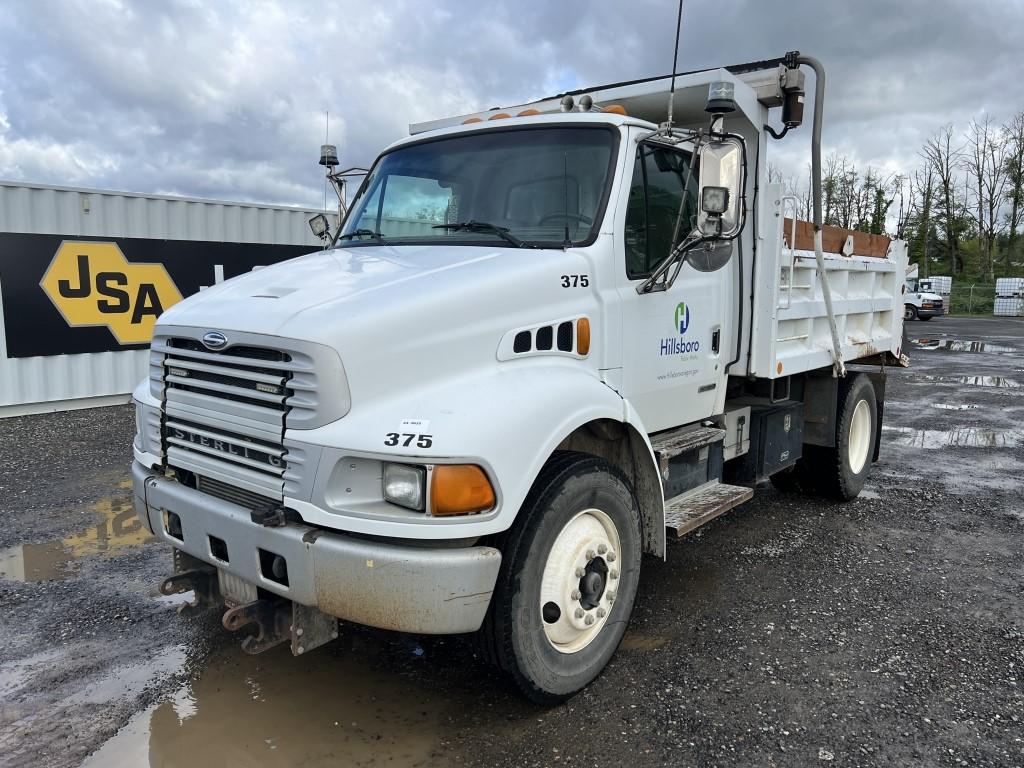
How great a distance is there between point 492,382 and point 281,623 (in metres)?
1.33

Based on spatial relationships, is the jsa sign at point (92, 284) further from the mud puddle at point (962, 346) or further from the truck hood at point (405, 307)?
the mud puddle at point (962, 346)

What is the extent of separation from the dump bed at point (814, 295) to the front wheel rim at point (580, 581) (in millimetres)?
2175

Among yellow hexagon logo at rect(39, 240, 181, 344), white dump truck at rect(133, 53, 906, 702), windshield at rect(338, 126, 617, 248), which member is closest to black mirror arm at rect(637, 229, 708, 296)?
white dump truck at rect(133, 53, 906, 702)

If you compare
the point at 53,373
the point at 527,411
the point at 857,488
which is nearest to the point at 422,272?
the point at 527,411

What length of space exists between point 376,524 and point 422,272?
1.15 meters

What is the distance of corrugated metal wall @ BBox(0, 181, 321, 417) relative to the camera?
34.2 ft

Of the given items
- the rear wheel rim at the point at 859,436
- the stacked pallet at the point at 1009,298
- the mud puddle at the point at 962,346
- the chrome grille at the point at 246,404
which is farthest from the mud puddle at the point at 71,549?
the stacked pallet at the point at 1009,298

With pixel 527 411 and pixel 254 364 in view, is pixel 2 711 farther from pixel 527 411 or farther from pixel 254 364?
pixel 527 411

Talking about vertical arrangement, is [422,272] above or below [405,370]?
above

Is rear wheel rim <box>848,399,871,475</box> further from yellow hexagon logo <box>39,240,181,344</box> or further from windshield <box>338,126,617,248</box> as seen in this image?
yellow hexagon logo <box>39,240,181,344</box>

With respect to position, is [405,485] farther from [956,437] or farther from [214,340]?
[956,437]

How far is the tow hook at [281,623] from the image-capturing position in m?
3.14

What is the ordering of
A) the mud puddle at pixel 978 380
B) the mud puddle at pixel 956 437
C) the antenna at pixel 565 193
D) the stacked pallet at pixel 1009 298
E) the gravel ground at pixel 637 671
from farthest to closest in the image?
1. the stacked pallet at pixel 1009 298
2. the mud puddle at pixel 978 380
3. the mud puddle at pixel 956 437
4. the antenna at pixel 565 193
5. the gravel ground at pixel 637 671

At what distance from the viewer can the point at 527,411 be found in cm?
307
